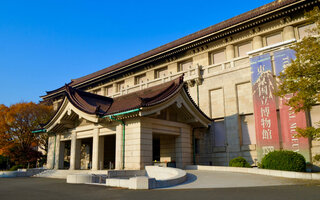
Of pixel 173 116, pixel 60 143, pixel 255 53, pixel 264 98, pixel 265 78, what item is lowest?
pixel 60 143

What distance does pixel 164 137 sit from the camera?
2225 cm

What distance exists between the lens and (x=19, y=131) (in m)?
32.3

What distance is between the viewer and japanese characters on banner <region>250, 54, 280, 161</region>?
20.5 meters

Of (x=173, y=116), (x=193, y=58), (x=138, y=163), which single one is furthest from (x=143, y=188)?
(x=193, y=58)

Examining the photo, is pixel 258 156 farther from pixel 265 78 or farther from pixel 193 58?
pixel 193 58

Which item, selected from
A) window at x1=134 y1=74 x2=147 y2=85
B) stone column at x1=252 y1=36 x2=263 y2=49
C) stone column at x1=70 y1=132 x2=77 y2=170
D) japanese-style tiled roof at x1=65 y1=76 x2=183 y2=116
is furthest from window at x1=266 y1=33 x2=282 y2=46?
stone column at x1=70 y1=132 x2=77 y2=170

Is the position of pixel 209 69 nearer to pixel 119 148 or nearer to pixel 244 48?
pixel 244 48

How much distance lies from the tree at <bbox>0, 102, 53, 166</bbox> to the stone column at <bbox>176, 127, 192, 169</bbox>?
20318 mm

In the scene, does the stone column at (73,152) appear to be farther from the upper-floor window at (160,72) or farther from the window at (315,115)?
the window at (315,115)

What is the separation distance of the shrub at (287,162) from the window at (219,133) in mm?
8667

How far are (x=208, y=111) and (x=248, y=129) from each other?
177 inches

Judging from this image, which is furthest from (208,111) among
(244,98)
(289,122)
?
(289,122)

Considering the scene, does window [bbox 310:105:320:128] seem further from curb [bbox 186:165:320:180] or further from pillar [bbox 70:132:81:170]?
pillar [bbox 70:132:81:170]

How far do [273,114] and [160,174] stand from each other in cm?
1130
